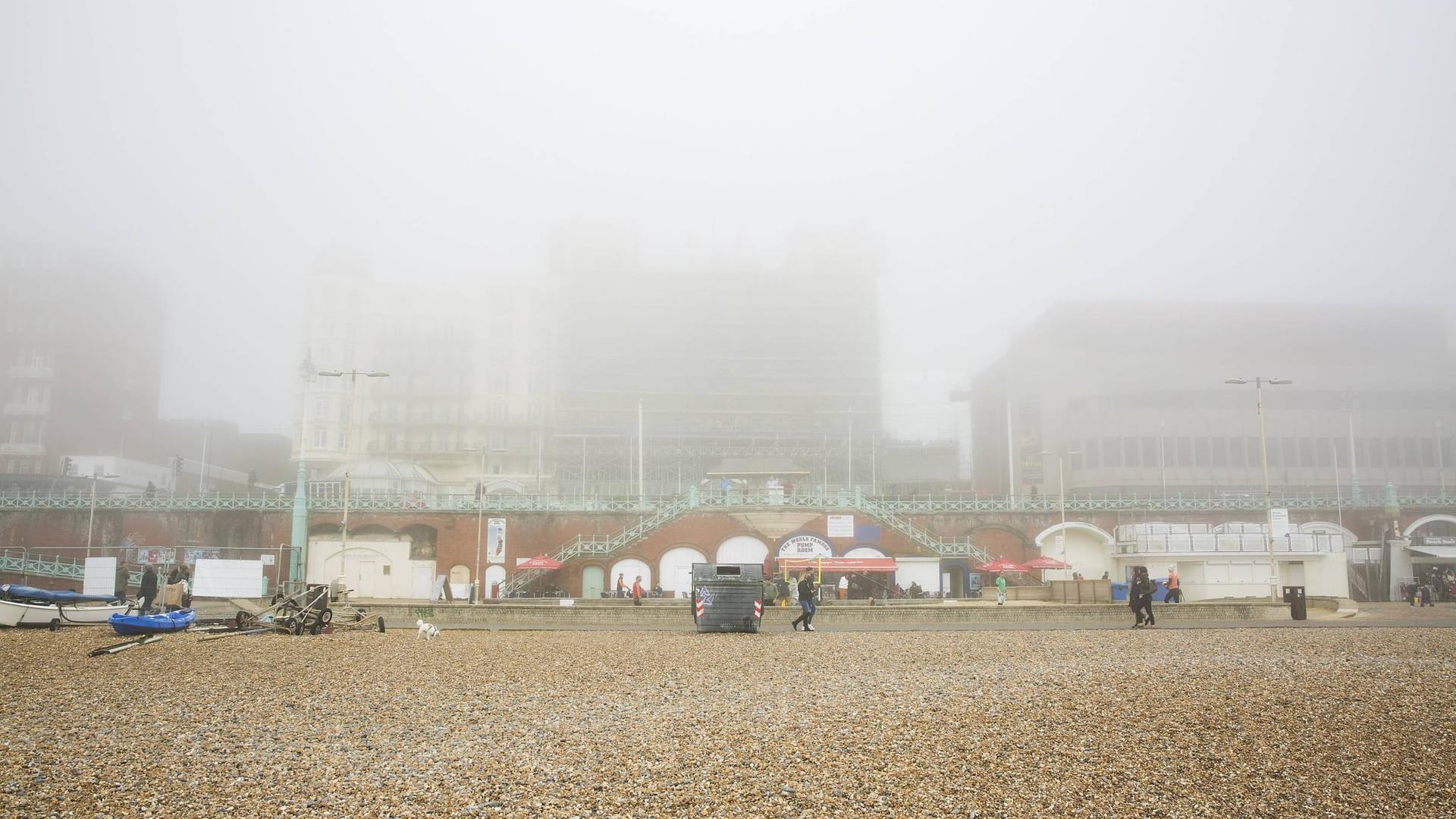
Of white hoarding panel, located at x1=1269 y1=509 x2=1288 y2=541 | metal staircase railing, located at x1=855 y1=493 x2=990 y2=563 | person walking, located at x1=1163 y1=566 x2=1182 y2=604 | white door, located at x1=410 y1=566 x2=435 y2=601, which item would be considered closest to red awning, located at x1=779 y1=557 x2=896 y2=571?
metal staircase railing, located at x1=855 y1=493 x2=990 y2=563

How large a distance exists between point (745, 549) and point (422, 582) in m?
15.3

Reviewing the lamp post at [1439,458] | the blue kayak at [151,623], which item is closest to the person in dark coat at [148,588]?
the blue kayak at [151,623]

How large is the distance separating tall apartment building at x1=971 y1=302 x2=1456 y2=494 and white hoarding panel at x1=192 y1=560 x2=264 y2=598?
50.8 metres

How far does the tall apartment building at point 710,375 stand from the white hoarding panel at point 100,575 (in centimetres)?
3769

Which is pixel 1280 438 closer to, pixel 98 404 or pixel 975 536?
pixel 975 536

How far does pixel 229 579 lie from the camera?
34.9 m

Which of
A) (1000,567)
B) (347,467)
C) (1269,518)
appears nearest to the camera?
(1269,518)

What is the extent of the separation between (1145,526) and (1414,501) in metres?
21.8

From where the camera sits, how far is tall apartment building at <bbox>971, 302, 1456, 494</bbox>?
7988 centimetres

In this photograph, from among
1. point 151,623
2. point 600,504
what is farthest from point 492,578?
point 151,623

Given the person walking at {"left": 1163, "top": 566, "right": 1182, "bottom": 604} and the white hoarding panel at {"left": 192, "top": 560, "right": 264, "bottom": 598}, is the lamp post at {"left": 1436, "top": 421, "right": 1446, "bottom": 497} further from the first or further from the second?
the white hoarding panel at {"left": 192, "top": 560, "right": 264, "bottom": 598}

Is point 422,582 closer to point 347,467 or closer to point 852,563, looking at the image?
point 347,467

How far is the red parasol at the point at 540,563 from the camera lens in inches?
1857

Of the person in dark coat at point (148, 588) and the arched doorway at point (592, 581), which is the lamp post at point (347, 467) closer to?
the person in dark coat at point (148, 588)
